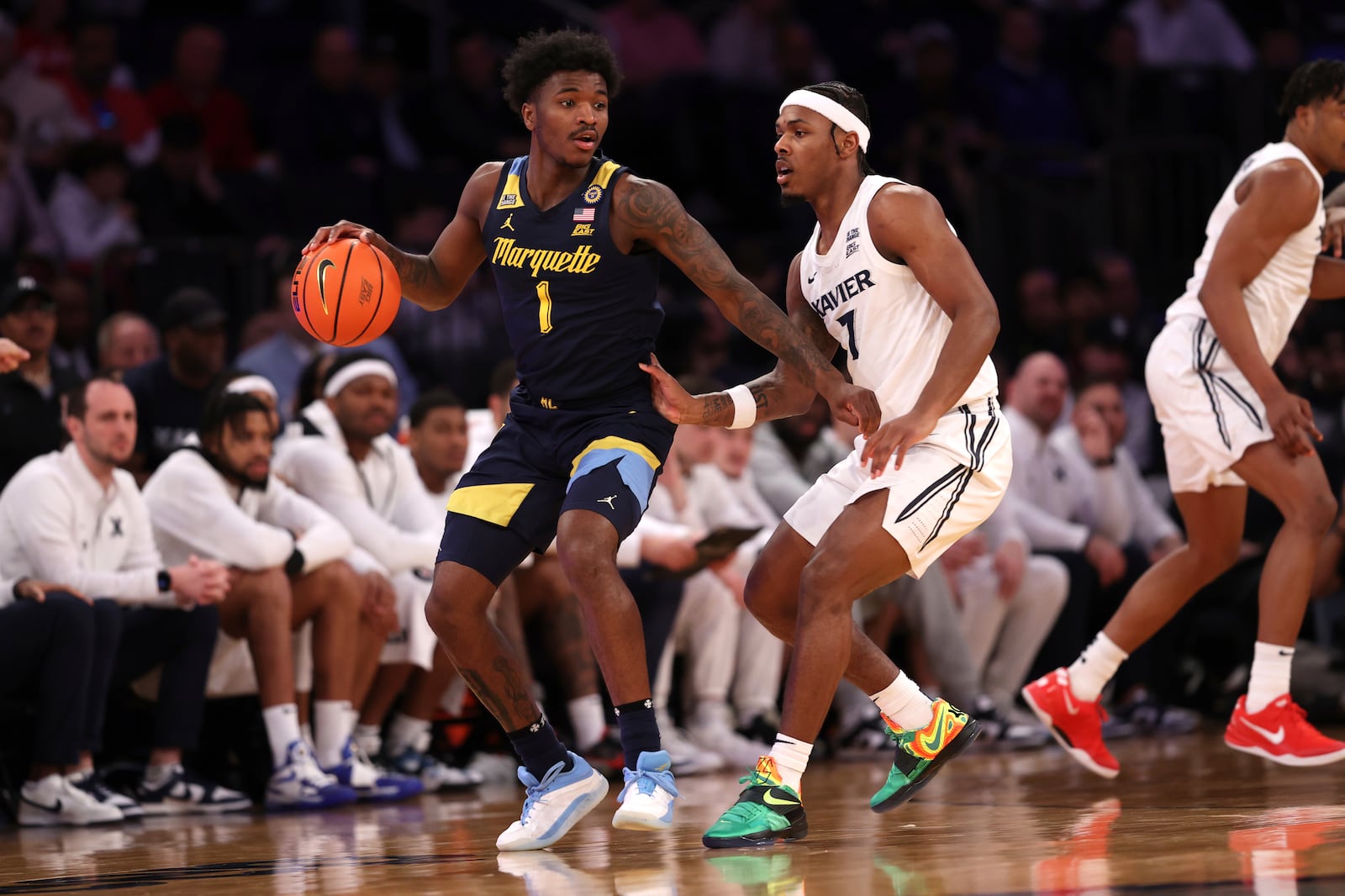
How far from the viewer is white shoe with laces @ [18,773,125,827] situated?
20.9 ft

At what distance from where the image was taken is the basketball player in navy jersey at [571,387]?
16.0 ft

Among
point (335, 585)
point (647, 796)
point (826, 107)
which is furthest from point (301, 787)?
point (826, 107)

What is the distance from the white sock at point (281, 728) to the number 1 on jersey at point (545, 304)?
2.49 meters

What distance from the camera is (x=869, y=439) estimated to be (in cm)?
488

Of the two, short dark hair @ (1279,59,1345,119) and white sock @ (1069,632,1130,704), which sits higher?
short dark hair @ (1279,59,1345,119)

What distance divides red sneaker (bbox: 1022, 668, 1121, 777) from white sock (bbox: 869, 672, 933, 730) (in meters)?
1.24

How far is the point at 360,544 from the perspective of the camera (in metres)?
7.65

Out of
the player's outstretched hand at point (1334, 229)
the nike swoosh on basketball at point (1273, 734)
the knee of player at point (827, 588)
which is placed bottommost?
the nike swoosh on basketball at point (1273, 734)

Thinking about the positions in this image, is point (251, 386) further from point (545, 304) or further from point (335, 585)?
point (545, 304)

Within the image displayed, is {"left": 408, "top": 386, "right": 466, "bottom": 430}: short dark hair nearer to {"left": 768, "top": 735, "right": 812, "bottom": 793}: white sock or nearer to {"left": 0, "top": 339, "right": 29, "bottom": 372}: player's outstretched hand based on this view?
{"left": 0, "top": 339, "right": 29, "bottom": 372}: player's outstretched hand

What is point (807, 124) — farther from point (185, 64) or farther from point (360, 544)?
point (185, 64)

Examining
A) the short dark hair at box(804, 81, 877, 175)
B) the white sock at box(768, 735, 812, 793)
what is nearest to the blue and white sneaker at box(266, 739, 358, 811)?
the white sock at box(768, 735, 812, 793)

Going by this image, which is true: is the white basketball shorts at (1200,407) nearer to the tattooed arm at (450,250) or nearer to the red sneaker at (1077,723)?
the red sneaker at (1077,723)

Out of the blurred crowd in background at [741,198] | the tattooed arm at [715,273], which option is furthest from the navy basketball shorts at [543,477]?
the blurred crowd in background at [741,198]
